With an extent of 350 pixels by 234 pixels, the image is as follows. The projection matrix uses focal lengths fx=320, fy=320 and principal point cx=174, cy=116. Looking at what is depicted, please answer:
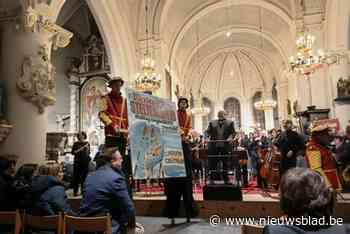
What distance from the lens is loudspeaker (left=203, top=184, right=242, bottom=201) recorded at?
482cm

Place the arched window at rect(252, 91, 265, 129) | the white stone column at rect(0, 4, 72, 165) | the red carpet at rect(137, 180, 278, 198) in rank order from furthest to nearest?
the arched window at rect(252, 91, 265, 129) → the red carpet at rect(137, 180, 278, 198) → the white stone column at rect(0, 4, 72, 165)

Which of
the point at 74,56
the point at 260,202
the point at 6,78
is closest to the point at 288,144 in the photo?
the point at 260,202

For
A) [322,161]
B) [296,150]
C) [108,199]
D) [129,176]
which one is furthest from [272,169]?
[108,199]

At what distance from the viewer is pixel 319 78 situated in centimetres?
1116

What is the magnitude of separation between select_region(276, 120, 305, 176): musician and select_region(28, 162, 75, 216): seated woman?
4.00 m

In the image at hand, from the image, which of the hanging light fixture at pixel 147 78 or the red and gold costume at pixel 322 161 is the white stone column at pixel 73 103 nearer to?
the hanging light fixture at pixel 147 78

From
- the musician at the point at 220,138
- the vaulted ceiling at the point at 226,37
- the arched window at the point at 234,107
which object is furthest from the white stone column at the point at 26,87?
the arched window at the point at 234,107

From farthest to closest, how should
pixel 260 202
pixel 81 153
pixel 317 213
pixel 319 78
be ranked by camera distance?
pixel 319 78 < pixel 81 153 < pixel 260 202 < pixel 317 213

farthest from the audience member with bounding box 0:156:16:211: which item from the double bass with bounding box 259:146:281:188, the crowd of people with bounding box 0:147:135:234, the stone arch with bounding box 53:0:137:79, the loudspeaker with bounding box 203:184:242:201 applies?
the stone arch with bounding box 53:0:137:79

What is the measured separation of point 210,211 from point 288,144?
194 centimetres

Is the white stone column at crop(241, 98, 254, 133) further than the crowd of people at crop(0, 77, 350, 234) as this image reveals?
Yes

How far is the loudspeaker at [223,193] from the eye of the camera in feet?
15.8

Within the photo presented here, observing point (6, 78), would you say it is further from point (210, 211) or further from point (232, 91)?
point (232, 91)

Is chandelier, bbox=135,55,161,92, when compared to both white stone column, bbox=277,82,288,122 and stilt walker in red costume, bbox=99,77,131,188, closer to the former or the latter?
stilt walker in red costume, bbox=99,77,131,188
